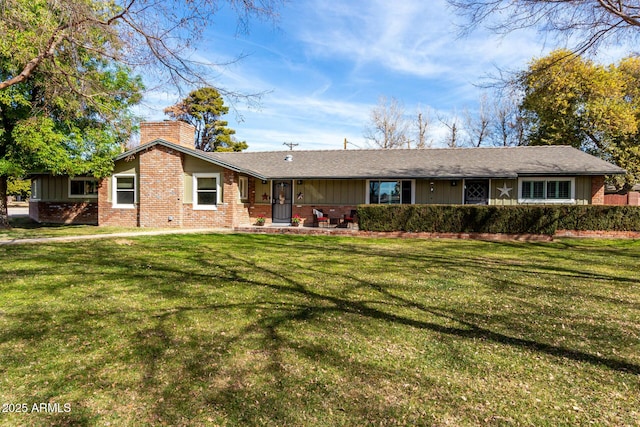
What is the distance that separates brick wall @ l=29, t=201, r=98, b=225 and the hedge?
13498 millimetres

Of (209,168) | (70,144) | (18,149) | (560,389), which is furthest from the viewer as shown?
(209,168)

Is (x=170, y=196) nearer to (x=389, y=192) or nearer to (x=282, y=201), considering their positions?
(x=282, y=201)

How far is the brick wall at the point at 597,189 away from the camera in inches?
650

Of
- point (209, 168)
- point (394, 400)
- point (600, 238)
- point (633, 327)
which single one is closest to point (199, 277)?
point (394, 400)

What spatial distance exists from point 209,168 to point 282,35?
10.7 metres

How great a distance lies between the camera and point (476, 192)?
57.4 ft

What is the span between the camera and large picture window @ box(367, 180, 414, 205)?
17969 mm

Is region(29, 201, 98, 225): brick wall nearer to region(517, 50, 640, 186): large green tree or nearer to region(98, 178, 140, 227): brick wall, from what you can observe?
region(98, 178, 140, 227): brick wall

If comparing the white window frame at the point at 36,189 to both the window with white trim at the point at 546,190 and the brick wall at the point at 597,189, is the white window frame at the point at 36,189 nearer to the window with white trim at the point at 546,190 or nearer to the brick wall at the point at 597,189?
the window with white trim at the point at 546,190

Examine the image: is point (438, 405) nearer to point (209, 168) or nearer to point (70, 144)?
point (209, 168)

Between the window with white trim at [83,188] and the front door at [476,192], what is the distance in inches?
702

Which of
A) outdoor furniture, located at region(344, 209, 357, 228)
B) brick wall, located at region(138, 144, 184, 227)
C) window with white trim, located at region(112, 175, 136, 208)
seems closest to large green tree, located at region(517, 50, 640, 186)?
outdoor furniture, located at region(344, 209, 357, 228)

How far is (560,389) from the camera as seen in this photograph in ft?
10.4

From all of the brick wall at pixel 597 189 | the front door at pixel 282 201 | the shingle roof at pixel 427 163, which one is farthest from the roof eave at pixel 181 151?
the brick wall at pixel 597 189
